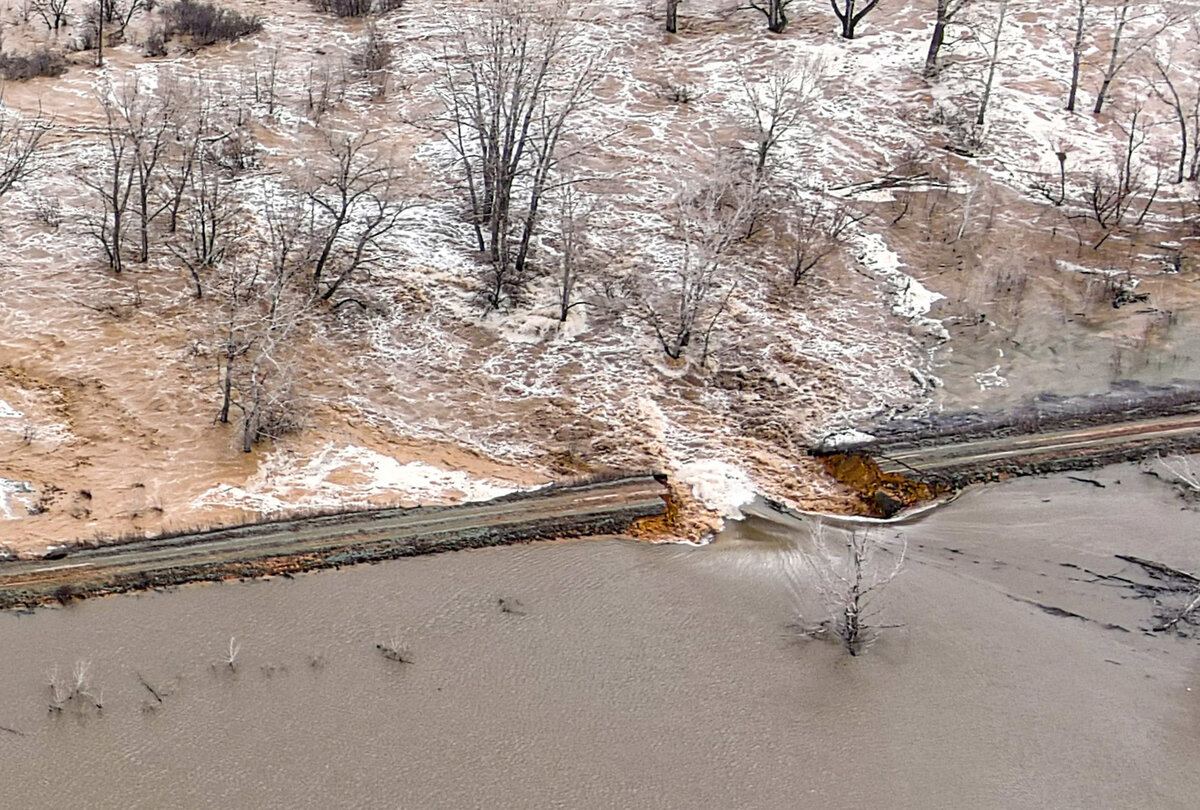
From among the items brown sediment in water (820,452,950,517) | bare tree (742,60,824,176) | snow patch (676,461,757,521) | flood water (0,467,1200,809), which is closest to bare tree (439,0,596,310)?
bare tree (742,60,824,176)

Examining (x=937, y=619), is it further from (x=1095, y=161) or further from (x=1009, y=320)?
(x=1095, y=161)

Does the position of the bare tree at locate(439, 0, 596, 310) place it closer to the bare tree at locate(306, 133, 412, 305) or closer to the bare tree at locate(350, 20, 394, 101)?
the bare tree at locate(306, 133, 412, 305)

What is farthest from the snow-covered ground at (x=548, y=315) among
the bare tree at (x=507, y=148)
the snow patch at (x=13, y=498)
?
the bare tree at (x=507, y=148)

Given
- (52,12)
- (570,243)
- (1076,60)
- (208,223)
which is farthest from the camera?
(52,12)

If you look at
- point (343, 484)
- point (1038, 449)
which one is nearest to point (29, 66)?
point (343, 484)

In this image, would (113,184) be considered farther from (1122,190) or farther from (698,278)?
(1122,190)
